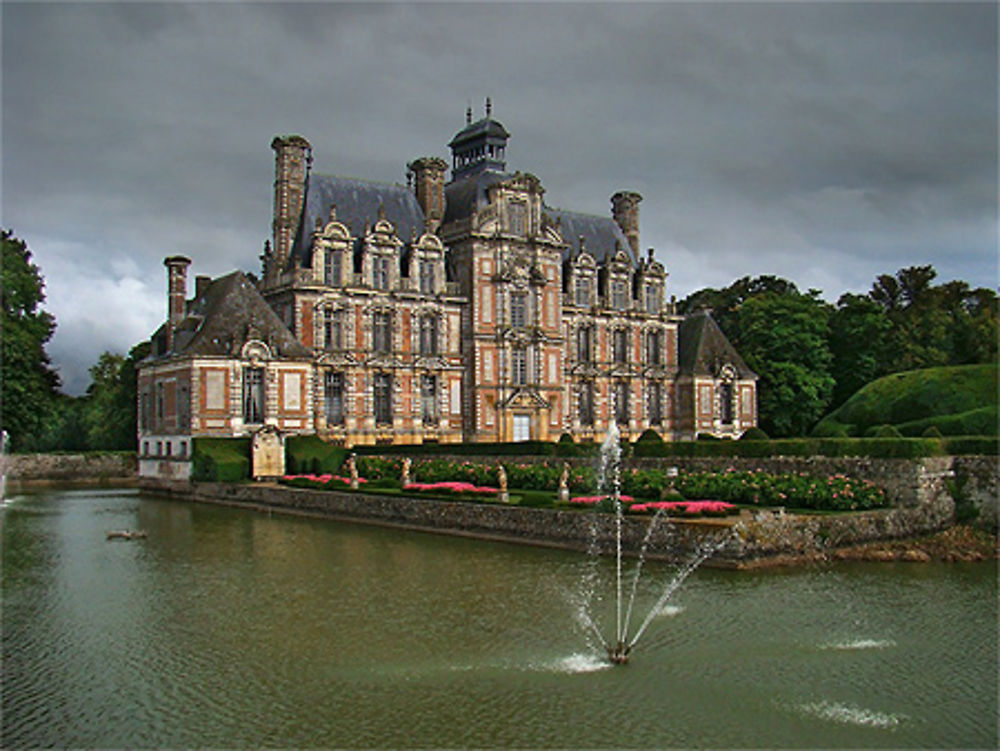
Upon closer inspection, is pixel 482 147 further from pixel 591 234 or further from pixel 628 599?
pixel 628 599

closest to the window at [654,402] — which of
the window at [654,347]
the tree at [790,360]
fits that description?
the window at [654,347]

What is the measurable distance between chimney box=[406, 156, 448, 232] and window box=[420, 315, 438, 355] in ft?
18.4

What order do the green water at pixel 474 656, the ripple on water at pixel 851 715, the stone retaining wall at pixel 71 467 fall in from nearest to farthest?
the green water at pixel 474 656
the ripple on water at pixel 851 715
the stone retaining wall at pixel 71 467

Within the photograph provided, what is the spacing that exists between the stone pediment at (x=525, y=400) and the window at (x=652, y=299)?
1082 centimetres

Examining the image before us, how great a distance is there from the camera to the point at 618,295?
201 ft

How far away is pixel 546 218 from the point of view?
58438mm

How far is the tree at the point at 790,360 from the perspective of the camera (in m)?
61.4

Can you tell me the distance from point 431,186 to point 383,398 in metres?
12.4

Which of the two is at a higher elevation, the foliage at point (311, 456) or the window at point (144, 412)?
the window at point (144, 412)

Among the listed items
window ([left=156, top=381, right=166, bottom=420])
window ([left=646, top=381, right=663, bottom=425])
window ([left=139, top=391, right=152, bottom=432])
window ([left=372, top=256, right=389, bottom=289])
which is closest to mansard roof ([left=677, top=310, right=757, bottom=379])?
window ([left=646, top=381, right=663, bottom=425])

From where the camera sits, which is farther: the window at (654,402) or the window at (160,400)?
the window at (654,402)

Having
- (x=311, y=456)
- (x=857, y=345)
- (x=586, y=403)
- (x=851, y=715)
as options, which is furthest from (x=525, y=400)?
(x=851, y=715)

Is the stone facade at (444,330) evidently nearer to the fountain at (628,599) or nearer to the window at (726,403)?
the window at (726,403)

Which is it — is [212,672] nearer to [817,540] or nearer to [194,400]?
[817,540]
